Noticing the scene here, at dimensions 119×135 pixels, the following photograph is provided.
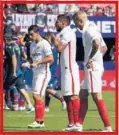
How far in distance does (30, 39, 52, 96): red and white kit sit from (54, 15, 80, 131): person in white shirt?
759 mm

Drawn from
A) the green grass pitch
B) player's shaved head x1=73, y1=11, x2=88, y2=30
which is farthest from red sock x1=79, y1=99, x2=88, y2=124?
player's shaved head x1=73, y1=11, x2=88, y2=30

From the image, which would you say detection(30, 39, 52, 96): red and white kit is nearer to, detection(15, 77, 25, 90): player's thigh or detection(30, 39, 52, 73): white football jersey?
detection(30, 39, 52, 73): white football jersey

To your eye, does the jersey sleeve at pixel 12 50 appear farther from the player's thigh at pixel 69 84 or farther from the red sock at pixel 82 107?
Answer: the red sock at pixel 82 107

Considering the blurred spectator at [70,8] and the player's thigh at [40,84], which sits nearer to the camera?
the player's thigh at [40,84]

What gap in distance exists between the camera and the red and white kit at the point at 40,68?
13617 millimetres

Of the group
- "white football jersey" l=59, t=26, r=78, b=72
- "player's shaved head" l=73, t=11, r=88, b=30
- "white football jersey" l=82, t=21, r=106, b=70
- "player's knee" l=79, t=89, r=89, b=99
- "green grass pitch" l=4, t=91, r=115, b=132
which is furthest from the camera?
"green grass pitch" l=4, t=91, r=115, b=132

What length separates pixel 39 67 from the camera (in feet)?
45.2

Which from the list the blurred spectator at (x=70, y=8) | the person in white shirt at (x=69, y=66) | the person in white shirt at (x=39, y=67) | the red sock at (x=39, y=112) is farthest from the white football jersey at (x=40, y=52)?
the blurred spectator at (x=70, y=8)

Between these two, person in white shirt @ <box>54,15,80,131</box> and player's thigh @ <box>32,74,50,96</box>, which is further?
player's thigh @ <box>32,74,50,96</box>

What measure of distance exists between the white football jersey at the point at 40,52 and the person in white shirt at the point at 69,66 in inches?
31.3

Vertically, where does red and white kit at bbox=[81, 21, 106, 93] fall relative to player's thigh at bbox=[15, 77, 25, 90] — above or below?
above

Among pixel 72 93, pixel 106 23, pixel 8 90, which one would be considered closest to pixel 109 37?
pixel 106 23

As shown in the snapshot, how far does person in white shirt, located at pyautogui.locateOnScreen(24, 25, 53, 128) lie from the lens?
13.5 m

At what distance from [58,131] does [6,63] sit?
5.53 m
